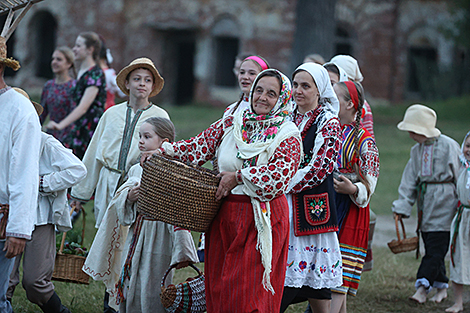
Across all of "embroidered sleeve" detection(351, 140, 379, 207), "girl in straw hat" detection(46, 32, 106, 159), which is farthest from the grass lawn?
"embroidered sleeve" detection(351, 140, 379, 207)

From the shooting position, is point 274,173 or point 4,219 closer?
point 4,219

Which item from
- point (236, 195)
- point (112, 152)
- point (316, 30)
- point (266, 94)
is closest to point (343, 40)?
point (316, 30)

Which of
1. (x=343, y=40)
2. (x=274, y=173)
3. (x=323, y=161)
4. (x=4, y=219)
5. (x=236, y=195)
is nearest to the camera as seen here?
(x=4, y=219)

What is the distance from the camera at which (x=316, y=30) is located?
12.2 m

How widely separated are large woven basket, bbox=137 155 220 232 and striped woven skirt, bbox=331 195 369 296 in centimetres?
146

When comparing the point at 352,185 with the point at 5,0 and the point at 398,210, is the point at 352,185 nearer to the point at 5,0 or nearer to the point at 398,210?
the point at 398,210

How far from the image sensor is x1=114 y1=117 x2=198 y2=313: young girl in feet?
13.9

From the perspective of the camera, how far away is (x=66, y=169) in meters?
4.03

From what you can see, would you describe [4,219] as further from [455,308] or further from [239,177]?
[455,308]

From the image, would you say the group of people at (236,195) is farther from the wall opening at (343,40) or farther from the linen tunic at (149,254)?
the wall opening at (343,40)

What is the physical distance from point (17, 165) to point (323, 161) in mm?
2031

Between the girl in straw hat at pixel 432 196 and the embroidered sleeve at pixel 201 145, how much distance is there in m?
2.60

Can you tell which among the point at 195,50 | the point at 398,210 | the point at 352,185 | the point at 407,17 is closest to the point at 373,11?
the point at 407,17

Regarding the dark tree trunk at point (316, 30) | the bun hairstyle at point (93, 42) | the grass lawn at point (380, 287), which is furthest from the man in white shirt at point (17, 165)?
the dark tree trunk at point (316, 30)
